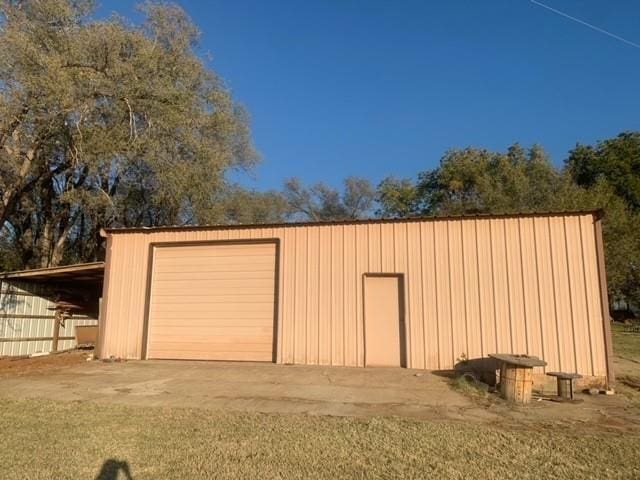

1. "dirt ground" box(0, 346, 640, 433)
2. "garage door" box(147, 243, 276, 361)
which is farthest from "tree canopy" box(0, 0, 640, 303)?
"dirt ground" box(0, 346, 640, 433)

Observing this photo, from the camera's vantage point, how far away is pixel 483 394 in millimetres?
7828

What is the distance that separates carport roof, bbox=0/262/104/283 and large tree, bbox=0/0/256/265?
2.54 metres

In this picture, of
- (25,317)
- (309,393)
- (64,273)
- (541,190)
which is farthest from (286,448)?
(541,190)

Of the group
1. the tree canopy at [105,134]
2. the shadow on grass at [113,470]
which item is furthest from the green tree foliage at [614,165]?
the shadow on grass at [113,470]

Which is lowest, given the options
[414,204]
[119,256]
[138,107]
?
[119,256]

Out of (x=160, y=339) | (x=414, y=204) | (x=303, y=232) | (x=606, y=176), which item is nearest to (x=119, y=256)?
(x=160, y=339)

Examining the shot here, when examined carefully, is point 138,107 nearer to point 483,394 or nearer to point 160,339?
point 160,339

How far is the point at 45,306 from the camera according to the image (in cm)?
1521

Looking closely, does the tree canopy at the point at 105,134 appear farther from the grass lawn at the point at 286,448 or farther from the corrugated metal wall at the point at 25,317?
the grass lawn at the point at 286,448

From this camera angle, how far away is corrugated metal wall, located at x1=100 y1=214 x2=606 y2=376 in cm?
968

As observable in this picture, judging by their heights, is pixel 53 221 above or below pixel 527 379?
above

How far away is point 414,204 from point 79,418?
35.1 m

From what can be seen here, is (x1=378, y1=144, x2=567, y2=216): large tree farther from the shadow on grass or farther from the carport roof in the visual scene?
the shadow on grass

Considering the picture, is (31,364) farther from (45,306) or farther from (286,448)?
(286,448)
